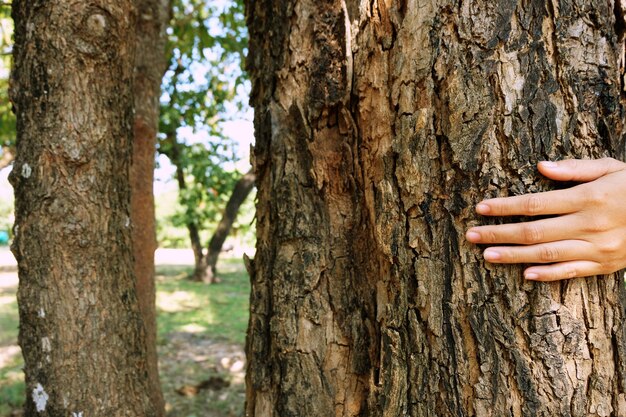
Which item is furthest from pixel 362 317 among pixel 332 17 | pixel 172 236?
pixel 172 236

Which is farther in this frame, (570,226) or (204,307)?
(204,307)

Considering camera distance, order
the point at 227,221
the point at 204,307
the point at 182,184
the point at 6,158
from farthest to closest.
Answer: the point at 182,184 < the point at 227,221 < the point at 6,158 < the point at 204,307

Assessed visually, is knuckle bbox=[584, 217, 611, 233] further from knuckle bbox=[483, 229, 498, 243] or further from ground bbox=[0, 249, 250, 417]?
ground bbox=[0, 249, 250, 417]

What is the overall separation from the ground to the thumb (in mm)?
3509

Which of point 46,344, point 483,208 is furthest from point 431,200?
point 46,344

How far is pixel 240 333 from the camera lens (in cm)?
671

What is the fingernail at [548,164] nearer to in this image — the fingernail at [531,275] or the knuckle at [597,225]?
the knuckle at [597,225]

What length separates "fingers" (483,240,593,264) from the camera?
1317 mm

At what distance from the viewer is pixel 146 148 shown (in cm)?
331

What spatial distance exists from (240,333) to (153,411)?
14.9 feet

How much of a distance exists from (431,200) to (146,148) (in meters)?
2.39

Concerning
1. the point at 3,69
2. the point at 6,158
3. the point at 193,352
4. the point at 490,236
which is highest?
the point at 3,69

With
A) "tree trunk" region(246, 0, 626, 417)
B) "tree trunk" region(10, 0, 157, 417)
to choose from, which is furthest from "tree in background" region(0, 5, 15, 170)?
"tree trunk" region(246, 0, 626, 417)

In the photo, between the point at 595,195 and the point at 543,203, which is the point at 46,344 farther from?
the point at 595,195
